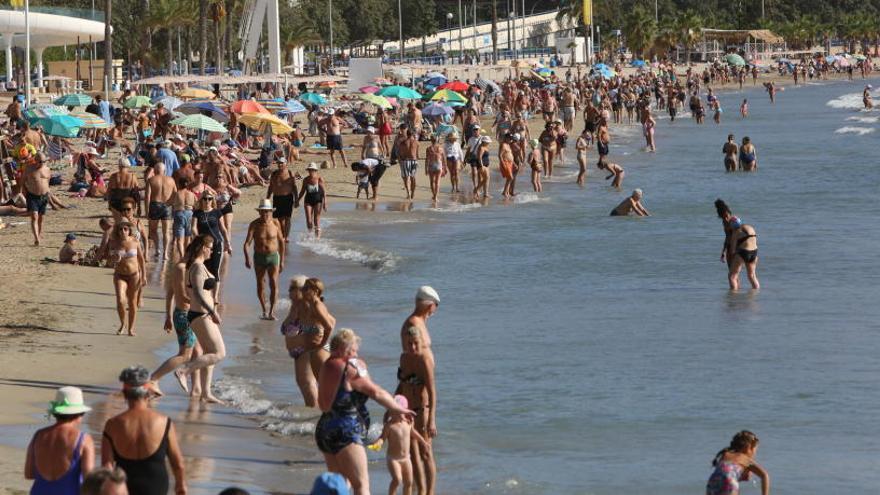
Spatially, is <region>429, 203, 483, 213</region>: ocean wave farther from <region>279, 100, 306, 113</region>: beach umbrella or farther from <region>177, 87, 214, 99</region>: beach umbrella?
<region>177, 87, 214, 99</region>: beach umbrella

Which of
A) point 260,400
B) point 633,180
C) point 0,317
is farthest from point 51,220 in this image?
point 633,180

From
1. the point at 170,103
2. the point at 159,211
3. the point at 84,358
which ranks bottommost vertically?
the point at 84,358

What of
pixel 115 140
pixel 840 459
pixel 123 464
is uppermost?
pixel 115 140

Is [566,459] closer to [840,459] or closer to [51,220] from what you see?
[840,459]

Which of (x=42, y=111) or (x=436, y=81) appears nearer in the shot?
(x=42, y=111)

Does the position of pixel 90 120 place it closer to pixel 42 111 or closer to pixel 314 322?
pixel 42 111

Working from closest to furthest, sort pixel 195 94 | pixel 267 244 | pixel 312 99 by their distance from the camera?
pixel 267 244
pixel 195 94
pixel 312 99

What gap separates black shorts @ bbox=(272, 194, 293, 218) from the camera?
1927 cm

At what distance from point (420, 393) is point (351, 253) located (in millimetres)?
12181

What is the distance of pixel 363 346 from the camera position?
14.8 m

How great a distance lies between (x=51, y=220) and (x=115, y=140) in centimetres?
1354

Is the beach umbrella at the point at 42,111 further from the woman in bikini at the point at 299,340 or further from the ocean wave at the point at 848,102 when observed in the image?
the ocean wave at the point at 848,102

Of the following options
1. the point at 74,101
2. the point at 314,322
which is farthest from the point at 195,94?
the point at 314,322

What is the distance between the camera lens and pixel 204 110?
3541 centimetres
